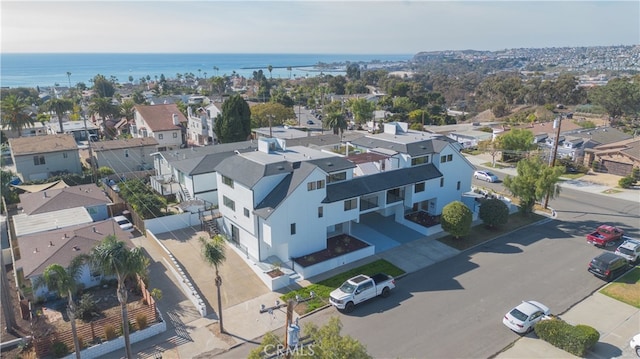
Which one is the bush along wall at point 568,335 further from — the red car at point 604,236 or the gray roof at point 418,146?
the gray roof at point 418,146

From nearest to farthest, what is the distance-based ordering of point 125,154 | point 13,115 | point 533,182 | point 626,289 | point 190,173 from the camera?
point 626,289 < point 533,182 < point 190,173 < point 125,154 < point 13,115

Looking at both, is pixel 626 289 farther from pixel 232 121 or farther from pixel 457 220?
pixel 232 121

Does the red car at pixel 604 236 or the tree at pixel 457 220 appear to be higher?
the tree at pixel 457 220

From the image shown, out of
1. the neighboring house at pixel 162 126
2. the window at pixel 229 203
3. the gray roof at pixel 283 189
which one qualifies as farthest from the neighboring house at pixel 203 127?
the gray roof at pixel 283 189

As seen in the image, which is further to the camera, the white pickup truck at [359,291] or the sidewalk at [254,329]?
the white pickup truck at [359,291]

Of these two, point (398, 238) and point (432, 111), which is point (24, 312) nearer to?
point (398, 238)

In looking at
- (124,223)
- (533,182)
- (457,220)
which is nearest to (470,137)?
(533,182)

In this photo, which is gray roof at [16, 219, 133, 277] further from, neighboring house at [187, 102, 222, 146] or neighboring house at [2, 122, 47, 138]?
neighboring house at [2, 122, 47, 138]
